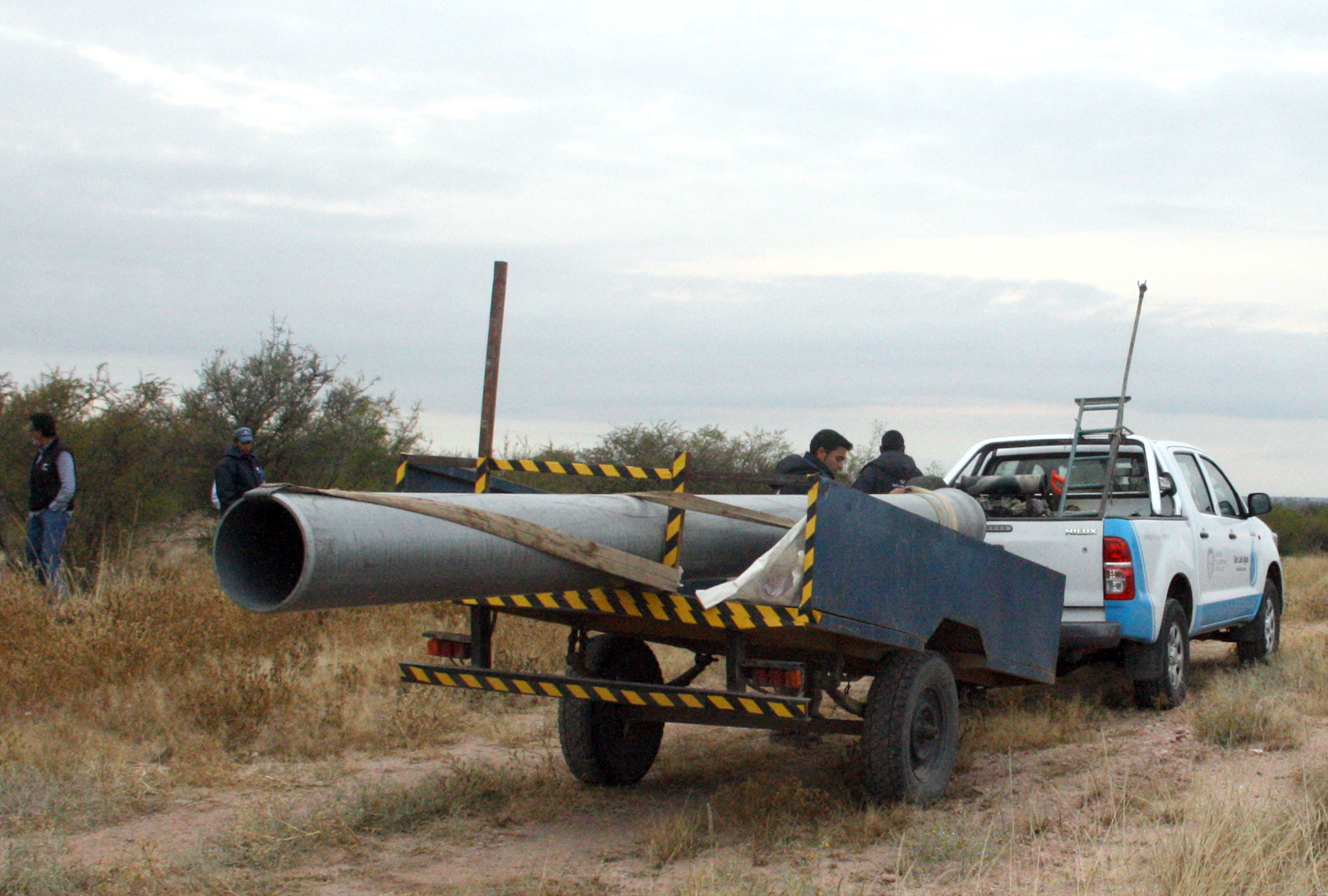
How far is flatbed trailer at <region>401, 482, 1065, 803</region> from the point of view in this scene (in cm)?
523

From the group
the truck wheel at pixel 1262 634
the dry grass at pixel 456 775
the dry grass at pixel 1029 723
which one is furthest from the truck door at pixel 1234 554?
the dry grass at pixel 1029 723

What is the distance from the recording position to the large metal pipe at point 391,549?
4.02m

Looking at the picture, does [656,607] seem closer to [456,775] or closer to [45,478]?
[456,775]

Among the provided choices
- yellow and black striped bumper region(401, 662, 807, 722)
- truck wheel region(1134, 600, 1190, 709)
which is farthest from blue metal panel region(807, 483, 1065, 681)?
truck wheel region(1134, 600, 1190, 709)

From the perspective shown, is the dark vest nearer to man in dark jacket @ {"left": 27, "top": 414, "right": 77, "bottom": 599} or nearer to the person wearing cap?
man in dark jacket @ {"left": 27, "top": 414, "right": 77, "bottom": 599}

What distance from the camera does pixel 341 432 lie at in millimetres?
16453

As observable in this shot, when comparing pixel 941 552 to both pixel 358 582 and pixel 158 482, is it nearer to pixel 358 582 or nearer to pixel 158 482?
pixel 358 582

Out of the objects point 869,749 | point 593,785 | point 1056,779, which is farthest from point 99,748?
point 1056,779

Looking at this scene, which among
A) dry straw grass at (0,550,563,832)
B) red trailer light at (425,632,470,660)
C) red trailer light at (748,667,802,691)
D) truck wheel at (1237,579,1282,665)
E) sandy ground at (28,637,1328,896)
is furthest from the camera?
truck wheel at (1237,579,1282,665)

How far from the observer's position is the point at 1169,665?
8.49 metres

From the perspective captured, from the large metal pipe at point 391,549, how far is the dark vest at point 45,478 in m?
7.19

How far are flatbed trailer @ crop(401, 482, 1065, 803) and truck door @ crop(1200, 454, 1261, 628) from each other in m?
3.42

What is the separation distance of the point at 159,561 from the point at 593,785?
8558mm

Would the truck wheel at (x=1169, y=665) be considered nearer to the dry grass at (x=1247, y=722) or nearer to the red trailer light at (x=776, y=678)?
the dry grass at (x=1247, y=722)
